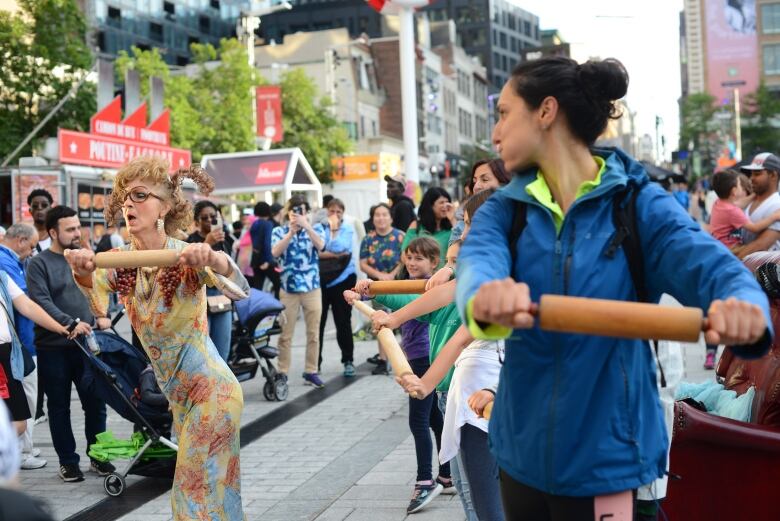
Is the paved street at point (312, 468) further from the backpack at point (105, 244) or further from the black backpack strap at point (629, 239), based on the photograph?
the backpack at point (105, 244)

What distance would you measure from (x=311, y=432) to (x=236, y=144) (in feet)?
124

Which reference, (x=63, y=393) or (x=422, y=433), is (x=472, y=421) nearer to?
(x=422, y=433)

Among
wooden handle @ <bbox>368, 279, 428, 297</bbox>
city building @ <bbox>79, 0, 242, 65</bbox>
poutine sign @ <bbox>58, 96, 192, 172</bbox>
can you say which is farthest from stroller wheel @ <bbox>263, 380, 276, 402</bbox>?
city building @ <bbox>79, 0, 242, 65</bbox>

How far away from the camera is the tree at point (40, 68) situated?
112ft

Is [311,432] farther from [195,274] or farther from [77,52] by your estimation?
[77,52]

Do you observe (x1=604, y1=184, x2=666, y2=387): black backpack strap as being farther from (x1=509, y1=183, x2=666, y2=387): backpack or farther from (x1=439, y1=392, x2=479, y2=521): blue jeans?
(x1=439, y1=392, x2=479, y2=521): blue jeans

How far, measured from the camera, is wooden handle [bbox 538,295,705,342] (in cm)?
226

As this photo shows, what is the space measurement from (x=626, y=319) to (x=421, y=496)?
429cm

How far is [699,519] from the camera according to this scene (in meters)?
4.33

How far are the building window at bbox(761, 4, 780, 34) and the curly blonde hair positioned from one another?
125m

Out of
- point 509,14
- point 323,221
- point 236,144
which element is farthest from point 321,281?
point 509,14

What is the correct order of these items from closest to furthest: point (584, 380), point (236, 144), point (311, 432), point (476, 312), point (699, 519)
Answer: point (476, 312), point (584, 380), point (699, 519), point (311, 432), point (236, 144)

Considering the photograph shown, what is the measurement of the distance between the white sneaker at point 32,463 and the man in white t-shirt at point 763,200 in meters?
5.48

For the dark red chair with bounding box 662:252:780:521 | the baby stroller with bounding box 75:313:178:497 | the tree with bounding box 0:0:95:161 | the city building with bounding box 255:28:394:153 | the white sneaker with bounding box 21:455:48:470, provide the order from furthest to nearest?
the city building with bounding box 255:28:394:153, the tree with bounding box 0:0:95:161, the white sneaker with bounding box 21:455:48:470, the baby stroller with bounding box 75:313:178:497, the dark red chair with bounding box 662:252:780:521
